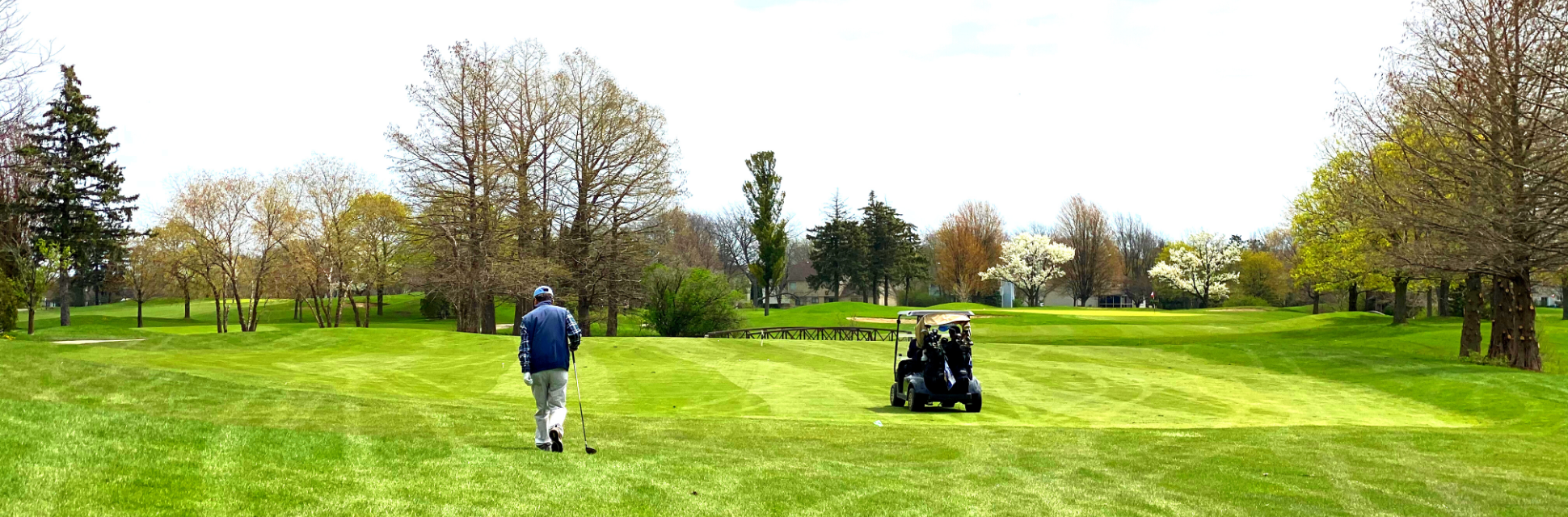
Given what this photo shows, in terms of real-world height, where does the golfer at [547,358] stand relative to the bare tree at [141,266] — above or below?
below

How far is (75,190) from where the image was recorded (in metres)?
51.9

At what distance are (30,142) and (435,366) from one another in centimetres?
3621

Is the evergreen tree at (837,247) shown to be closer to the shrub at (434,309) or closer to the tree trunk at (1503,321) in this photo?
the shrub at (434,309)

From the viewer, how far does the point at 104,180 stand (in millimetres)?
53625

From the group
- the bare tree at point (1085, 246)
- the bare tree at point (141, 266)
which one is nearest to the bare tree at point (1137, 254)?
the bare tree at point (1085, 246)

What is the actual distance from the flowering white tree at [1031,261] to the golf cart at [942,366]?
75876mm

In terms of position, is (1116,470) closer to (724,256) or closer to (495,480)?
(495,480)

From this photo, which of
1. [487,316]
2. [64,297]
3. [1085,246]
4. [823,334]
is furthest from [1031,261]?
[64,297]

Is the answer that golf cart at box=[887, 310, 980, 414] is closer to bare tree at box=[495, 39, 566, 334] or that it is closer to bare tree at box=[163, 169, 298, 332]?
bare tree at box=[495, 39, 566, 334]

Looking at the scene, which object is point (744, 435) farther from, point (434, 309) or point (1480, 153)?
point (434, 309)

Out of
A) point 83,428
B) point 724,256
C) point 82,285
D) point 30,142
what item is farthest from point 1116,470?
point 724,256

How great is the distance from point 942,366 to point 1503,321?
21.6 m

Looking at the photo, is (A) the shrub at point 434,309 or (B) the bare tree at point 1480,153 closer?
(B) the bare tree at point 1480,153

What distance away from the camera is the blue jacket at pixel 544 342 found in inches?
429
